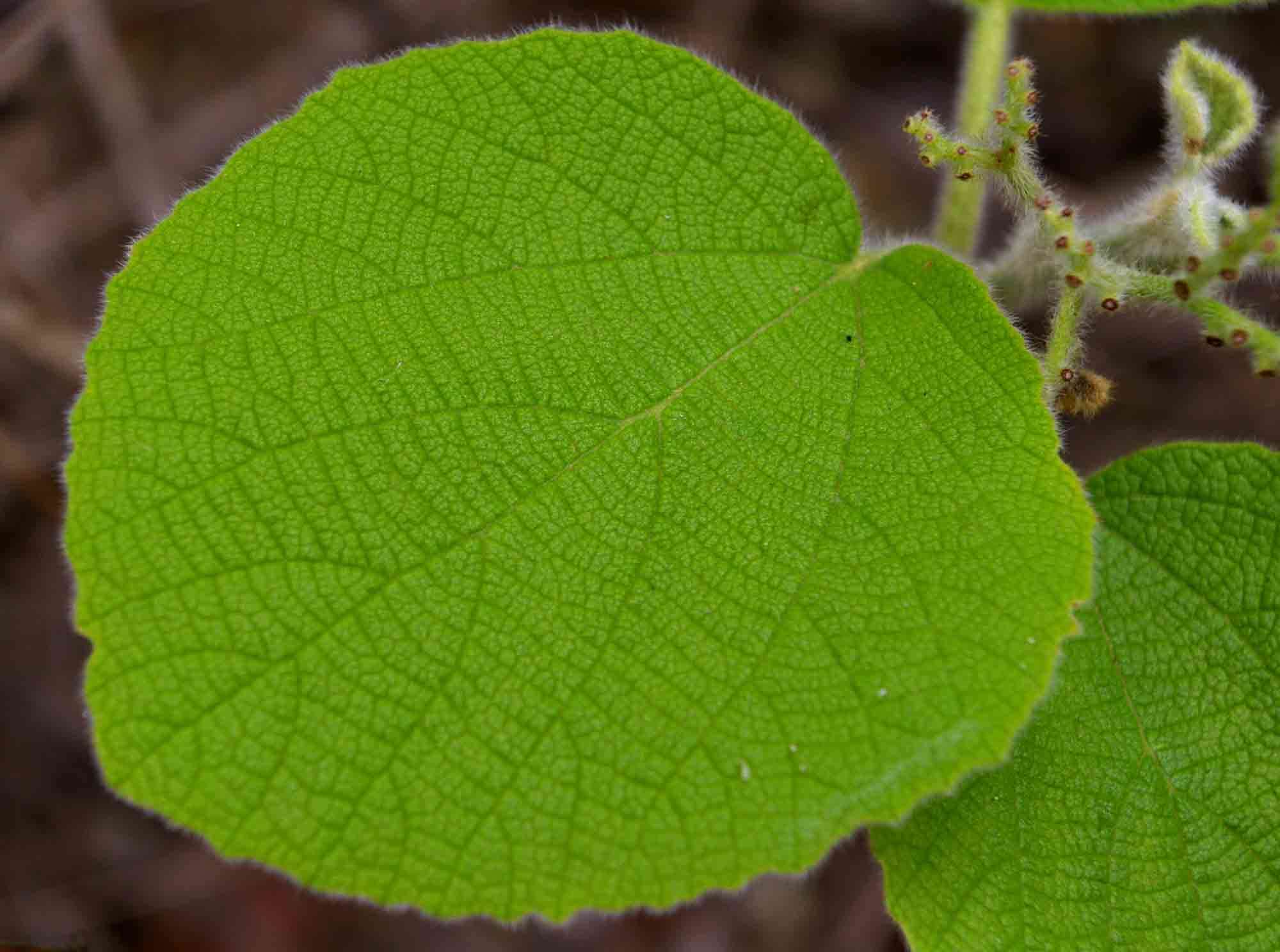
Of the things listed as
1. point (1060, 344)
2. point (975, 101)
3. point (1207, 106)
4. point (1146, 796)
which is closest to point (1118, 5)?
point (975, 101)

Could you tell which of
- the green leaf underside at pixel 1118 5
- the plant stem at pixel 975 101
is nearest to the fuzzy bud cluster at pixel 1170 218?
the plant stem at pixel 975 101

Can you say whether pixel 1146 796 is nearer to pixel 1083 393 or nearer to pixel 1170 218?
pixel 1083 393

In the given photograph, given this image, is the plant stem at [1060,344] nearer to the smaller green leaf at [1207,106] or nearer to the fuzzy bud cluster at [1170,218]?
the fuzzy bud cluster at [1170,218]

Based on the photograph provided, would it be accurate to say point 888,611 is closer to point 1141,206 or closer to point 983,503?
point 983,503

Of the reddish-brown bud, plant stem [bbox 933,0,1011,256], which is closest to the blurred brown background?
plant stem [bbox 933,0,1011,256]

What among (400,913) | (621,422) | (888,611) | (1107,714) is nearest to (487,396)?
(621,422)

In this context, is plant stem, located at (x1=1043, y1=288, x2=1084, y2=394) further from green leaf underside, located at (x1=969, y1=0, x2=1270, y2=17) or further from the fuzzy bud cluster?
green leaf underside, located at (x1=969, y1=0, x2=1270, y2=17)

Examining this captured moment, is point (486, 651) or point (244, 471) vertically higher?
point (244, 471)
